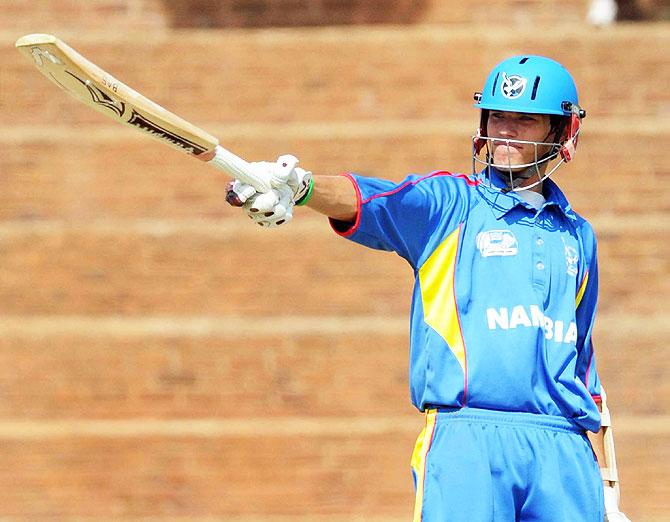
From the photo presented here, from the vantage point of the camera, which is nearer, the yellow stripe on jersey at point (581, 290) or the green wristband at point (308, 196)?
the green wristband at point (308, 196)

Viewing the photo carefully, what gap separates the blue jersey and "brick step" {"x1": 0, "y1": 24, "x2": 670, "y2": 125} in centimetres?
365

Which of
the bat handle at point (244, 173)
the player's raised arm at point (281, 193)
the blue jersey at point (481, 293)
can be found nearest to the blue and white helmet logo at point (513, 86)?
the blue jersey at point (481, 293)

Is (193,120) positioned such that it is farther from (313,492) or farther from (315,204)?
(315,204)

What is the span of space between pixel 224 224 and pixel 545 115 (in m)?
3.36

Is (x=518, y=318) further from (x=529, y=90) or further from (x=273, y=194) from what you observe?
(x=273, y=194)

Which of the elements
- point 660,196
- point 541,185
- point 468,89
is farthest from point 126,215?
point 541,185

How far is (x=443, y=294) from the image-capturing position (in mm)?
4320

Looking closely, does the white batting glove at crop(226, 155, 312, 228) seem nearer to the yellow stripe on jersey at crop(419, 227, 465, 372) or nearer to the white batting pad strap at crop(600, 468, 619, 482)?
the yellow stripe on jersey at crop(419, 227, 465, 372)

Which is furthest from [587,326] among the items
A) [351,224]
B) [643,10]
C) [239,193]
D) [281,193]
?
[643,10]

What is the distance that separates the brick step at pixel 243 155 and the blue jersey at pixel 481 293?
10.9 feet

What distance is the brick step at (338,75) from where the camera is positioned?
802 cm

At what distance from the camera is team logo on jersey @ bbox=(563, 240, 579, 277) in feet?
14.6

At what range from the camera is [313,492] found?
7.32 meters

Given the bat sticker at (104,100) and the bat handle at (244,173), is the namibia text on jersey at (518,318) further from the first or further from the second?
the bat sticker at (104,100)
